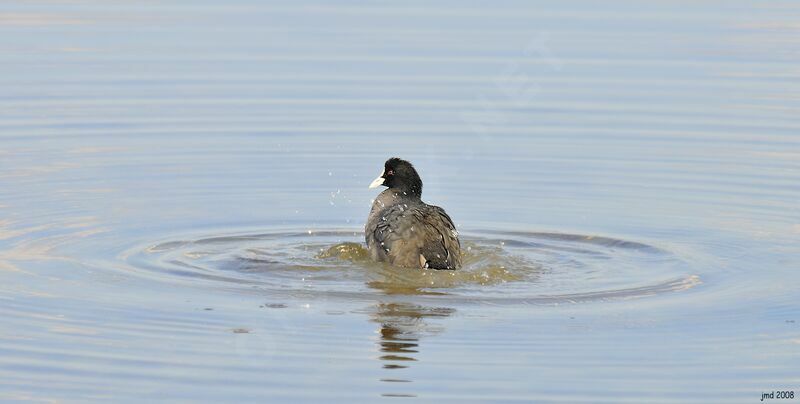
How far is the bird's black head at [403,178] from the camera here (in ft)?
46.6

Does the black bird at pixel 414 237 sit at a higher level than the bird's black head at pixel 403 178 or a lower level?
lower

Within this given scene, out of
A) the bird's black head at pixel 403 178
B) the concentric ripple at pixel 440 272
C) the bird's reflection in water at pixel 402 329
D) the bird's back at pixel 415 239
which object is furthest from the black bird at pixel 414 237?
the bird's reflection in water at pixel 402 329

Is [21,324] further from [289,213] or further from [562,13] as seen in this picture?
[562,13]

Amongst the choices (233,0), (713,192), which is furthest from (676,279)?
(233,0)

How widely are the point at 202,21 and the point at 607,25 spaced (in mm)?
6107

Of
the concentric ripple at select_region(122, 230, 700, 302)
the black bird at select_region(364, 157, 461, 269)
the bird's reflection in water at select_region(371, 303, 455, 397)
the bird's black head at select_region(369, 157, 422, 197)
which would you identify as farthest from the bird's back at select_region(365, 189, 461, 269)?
the bird's reflection in water at select_region(371, 303, 455, 397)

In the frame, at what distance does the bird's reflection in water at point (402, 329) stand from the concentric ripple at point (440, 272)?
1.57 feet

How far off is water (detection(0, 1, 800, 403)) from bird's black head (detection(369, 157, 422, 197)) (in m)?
0.55

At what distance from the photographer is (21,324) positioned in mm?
10547

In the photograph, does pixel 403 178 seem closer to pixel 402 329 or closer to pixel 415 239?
pixel 415 239

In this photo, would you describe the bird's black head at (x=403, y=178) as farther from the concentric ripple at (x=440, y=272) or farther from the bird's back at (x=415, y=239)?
the bird's back at (x=415, y=239)

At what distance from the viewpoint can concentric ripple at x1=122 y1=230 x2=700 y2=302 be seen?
472 inches

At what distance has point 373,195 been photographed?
16125 mm

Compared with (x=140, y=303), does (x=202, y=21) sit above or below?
above
